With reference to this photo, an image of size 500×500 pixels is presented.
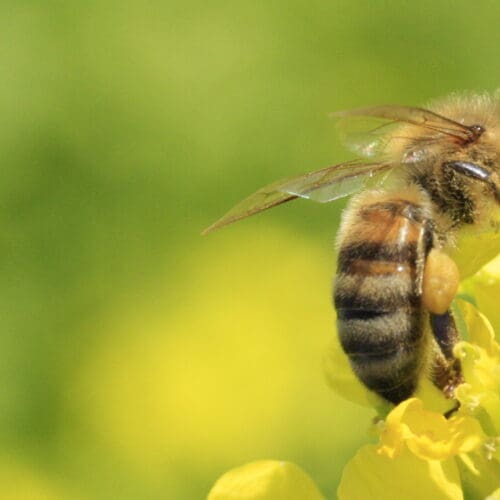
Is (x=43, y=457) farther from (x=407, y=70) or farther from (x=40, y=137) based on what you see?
(x=407, y=70)

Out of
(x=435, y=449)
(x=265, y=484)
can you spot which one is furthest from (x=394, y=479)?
(x=265, y=484)

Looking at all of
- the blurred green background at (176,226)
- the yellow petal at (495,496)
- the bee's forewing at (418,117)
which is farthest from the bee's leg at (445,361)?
the blurred green background at (176,226)

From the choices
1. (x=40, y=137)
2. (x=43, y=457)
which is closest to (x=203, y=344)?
(x=43, y=457)

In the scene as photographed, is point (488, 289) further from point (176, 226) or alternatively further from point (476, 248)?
point (176, 226)

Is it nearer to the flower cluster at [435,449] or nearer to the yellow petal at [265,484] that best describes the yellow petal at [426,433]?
the flower cluster at [435,449]

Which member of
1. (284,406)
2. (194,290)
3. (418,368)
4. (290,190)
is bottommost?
(284,406)

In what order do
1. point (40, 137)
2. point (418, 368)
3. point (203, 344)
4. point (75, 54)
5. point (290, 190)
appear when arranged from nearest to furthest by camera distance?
point (418, 368) < point (290, 190) < point (203, 344) < point (40, 137) < point (75, 54)

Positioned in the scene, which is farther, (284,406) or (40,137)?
(40,137)
